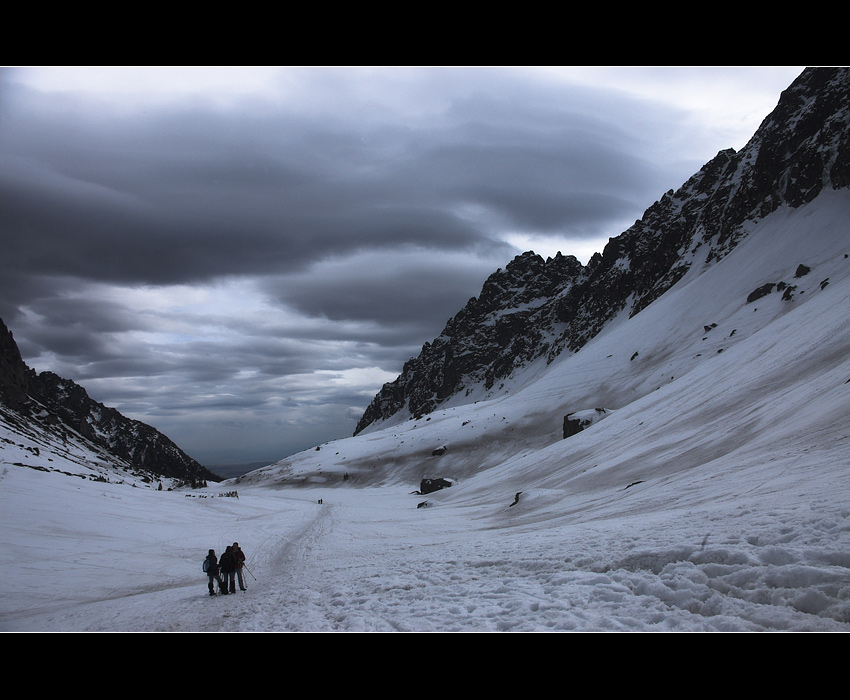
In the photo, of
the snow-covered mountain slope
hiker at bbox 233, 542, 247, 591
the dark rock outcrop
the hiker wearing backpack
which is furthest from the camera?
the dark rock outcrop

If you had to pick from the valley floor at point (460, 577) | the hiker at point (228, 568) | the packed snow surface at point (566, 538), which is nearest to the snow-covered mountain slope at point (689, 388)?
the packed snow surface at point (566, 538)

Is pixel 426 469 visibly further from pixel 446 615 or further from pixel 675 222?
pixel 675 222

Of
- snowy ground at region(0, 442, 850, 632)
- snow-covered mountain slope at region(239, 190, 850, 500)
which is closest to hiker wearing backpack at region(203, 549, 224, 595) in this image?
snowy ground at region(0, 442, 850, 632)

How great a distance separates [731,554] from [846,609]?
2.30 metres

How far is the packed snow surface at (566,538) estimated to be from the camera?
353 inches

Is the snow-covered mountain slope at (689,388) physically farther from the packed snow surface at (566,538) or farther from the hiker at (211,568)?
the hiker at (211,568)

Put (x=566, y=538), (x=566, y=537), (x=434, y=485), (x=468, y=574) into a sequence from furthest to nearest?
(x=434, y=485), (x=566, y=537), (x=566, y=538), (x=468, y=574)

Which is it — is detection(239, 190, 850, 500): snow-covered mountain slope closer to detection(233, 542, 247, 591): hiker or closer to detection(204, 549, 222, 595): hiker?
detection(233, 542, 247, 591): hiker

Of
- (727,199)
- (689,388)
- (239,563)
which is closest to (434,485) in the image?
(689,388)

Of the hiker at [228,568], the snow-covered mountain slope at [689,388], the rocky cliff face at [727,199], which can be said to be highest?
the rocky cliff face at [727,199]

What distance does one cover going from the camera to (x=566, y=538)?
599 inches

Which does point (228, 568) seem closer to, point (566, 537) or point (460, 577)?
point (460, 577)

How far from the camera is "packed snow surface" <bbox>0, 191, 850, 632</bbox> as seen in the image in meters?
8.96

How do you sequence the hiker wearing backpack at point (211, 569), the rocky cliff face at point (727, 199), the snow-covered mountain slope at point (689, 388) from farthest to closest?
the rocky cliff face at point (727, 199), the snow-covered mountain slope at point (689, 388), the hiker wearing backpack at point (211, 569)
